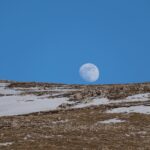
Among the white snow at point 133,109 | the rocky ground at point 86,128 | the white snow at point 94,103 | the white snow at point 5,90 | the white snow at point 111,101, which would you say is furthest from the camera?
the white snow at point 5,90

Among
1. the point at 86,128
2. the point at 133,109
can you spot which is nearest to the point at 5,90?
the point at 133,109

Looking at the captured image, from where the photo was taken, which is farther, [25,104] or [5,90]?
[5,90]

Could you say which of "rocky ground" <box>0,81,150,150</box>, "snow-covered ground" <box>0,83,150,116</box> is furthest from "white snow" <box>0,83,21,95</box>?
"rocky ground" <box>0,81,150,150</box>

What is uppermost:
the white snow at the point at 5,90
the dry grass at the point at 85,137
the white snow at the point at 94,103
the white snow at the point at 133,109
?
the white snow at the point at 5,90

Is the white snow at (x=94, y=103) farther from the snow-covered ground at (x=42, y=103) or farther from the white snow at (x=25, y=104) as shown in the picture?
the white snow at (x=25, y=104)

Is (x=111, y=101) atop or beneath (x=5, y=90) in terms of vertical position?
beneath

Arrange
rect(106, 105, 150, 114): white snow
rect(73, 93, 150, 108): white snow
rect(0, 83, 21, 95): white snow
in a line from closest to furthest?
rect(106, 105, 150, 114): white snow
rect(73, 93, 150, 108): white snow
rect(0, 83, 21, 95): white snow

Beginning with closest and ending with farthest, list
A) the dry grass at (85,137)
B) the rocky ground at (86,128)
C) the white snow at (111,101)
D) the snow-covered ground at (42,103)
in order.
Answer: the dry grass at (85,137)
the rocky ground at (86,128)
the snow-covered ground at (42,103)
the white snow at (111,101)

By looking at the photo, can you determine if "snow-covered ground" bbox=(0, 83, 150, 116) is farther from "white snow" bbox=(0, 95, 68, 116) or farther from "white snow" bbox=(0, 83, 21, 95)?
"white snow" bbox=(0, 83, 21, 95)

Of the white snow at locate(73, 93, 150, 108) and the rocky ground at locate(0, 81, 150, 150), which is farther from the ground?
the white snow at locate(73, 93, 150, 108)

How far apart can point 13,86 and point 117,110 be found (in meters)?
60.9

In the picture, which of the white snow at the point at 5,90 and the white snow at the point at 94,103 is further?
the white snow at the point at 5,90

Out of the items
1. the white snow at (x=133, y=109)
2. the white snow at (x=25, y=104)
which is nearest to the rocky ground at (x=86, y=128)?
the white snow at (x=133, y=109)

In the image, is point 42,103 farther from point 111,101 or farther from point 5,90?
point 5,90
